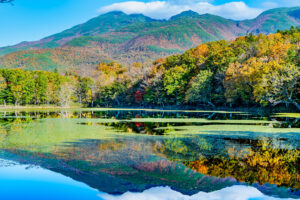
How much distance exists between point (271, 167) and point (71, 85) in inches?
3560

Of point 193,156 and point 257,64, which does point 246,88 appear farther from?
point 193,156

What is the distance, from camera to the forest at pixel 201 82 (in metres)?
46.4

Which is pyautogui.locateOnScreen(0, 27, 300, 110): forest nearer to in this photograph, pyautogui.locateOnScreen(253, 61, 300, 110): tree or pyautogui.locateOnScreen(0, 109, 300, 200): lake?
pyautogui.locateOnScreen(253, 61, 300, 110): tree

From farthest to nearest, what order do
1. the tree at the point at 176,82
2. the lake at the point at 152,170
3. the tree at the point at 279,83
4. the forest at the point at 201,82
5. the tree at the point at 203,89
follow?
the tree at the point at 176,82, the tree at the point at 203,89, the forest at the point at 201,82, the tree at the point at 279,83, the lake at the point at 152,170

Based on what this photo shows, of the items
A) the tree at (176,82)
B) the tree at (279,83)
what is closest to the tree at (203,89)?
the tree at (176,82)

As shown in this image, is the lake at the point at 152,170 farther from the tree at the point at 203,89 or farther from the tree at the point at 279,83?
the tree at the point at 203,89

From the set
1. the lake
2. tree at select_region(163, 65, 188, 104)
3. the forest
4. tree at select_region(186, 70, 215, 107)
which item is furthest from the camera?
tree at select_region(163, 65, 188, 104)

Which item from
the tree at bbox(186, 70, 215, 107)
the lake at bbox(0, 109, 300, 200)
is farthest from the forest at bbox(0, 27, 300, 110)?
the lake at bbox(0, 109, 300, 200)

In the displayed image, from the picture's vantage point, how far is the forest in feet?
152

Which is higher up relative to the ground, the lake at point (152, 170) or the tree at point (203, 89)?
the tree at point (203, 89)

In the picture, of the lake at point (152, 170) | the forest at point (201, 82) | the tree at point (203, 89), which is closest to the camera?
the lake at point (152, 170)

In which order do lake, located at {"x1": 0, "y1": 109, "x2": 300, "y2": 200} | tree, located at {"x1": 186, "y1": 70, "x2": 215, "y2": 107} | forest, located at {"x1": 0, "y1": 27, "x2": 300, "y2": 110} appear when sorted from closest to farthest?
lake, located at {"x1": 0, "y1": 109, "x2": 300, "y2": 200}, forest, located at {"x1": 0, "y1": 27, "x2": 300, "y2": 110}, tree, located at {"x1": 186, "y1": 70, "x2": 215, "y2": 107}

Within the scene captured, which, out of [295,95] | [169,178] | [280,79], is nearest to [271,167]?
[169,178]

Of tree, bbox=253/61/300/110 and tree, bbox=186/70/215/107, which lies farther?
tree, bbox=186/70/215/107
